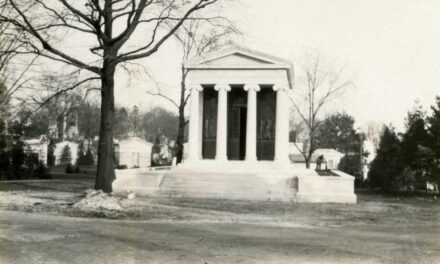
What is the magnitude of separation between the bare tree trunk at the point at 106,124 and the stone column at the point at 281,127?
39.6 feet

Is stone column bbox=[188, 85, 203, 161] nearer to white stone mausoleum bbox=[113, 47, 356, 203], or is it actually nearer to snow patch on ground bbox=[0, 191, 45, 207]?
white stone mausoleum bbox=[113, 47, 356, 203]

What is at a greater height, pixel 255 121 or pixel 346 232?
pixel 255 121

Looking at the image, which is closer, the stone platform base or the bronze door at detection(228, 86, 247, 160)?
the stone platform base

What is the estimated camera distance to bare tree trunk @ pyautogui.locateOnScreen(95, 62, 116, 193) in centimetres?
2048

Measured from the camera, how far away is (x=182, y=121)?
128ft

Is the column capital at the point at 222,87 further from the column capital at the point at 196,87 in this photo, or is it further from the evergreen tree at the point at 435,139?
the evergreen tree at the point at 435,139

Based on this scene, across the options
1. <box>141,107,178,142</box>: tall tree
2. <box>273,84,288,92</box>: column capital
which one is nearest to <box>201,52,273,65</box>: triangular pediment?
<box>273,84,288,92</box>: column capital

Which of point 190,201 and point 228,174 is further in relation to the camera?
point 228,174

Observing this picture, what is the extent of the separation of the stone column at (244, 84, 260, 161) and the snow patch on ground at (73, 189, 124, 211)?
1353 cm

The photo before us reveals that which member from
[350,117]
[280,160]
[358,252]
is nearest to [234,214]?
[358,252]

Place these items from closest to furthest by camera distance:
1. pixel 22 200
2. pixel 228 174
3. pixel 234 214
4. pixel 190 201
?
pixel 234 214 → pixel 22 200 → pixel 190 201 → pixel 228 174

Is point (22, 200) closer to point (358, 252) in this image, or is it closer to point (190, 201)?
point (190, 201)

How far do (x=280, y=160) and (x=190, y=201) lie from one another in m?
9.46

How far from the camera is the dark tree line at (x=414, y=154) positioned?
28597 mm
